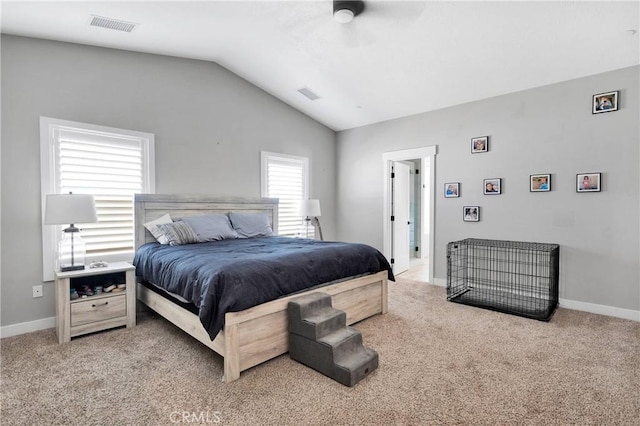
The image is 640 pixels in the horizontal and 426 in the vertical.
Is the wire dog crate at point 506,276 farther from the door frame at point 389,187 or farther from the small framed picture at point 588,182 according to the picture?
the small framed picture at point 588,182

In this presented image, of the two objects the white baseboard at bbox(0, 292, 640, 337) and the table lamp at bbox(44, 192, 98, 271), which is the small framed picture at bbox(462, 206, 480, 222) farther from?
the table lamp at bbox(44, 192, 98, 271)

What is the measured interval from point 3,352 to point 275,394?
231 cm

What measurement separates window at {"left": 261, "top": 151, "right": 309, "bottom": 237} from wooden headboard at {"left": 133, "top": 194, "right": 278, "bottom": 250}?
0.28m

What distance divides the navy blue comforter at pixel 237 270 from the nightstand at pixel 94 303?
20 cm

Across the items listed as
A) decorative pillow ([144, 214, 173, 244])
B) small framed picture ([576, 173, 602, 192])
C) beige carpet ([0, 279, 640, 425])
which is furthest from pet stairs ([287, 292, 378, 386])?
small framed picture ([576, 173, 602, 192])

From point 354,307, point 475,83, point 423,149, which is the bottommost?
point 354,307

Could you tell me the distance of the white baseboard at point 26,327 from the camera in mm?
2879

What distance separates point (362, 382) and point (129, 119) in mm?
3528

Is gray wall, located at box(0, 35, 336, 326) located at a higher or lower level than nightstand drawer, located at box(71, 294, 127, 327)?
higher

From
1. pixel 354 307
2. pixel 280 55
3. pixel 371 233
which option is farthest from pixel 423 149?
pixel 354 307

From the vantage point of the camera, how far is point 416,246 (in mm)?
7105

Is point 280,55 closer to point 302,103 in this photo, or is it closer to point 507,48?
point 302,103

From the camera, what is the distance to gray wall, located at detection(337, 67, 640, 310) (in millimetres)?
3301

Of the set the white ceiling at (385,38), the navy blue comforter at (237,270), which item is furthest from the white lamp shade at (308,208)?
the white ceiling at (385,38)
